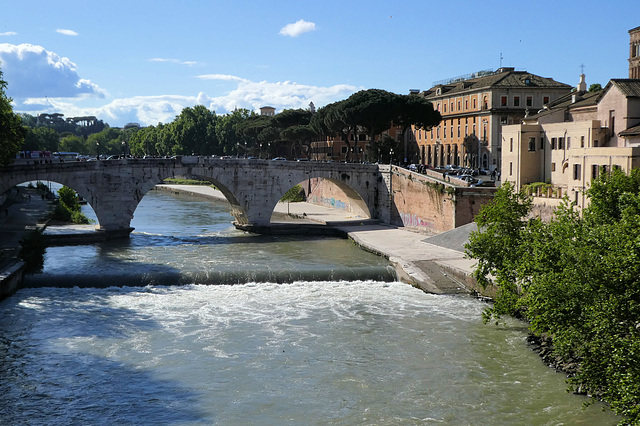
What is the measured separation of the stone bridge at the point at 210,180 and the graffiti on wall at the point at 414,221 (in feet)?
7.60

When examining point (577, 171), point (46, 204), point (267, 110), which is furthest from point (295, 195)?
point (267, 110)

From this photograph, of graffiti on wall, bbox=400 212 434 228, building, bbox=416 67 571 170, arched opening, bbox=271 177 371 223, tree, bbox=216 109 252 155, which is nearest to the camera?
graffiti on wall, bbox=400 212 434 228

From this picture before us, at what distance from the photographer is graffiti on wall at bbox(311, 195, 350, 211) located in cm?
6538

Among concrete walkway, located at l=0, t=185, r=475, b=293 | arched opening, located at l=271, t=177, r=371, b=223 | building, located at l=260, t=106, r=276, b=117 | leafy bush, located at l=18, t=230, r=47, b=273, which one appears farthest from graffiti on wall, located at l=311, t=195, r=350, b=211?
building, located at l=260, t=106, r=276, b=117

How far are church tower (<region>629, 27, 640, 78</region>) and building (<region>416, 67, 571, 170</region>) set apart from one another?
854 cm

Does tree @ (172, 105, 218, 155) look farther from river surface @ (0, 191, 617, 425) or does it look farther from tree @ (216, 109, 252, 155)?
river surface @ (0, 191, 617, 425)

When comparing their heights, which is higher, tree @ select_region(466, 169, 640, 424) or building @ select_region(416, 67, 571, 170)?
building @ select_region(416, 67, 571, 170)

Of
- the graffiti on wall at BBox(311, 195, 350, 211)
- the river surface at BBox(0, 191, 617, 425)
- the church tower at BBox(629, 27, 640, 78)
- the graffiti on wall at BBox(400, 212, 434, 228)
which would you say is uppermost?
the church tower at BBox(629, 27, 640, 78)

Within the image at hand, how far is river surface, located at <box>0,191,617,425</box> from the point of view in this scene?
66.0 feet

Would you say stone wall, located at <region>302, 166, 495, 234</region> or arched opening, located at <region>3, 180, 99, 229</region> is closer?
stone wall, located at <region>302, 166, 495, 234</region>

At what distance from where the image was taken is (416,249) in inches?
1646

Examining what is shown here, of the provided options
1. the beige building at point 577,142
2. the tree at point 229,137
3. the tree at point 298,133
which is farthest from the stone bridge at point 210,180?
the tree at point 229,137

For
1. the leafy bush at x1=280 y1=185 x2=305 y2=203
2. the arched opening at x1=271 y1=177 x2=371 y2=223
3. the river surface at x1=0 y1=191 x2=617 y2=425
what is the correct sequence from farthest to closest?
the leafy bush at x1=280 y1=185 x2=305 y2=203 < the arched opening at x1=271 y1=177 x2=371 y2=223 < the river surface at x1=0 y1=191 x2=617 y2=425

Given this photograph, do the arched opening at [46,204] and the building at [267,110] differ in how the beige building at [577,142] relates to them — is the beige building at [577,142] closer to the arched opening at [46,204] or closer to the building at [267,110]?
the arched opening at [46,204]
